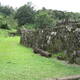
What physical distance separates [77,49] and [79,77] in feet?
11.8

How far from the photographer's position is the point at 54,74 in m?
7.49

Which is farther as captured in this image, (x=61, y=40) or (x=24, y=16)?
(x=24, y=16)

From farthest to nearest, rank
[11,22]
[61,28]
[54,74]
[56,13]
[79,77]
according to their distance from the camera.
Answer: [11,22], [56,13], [61,28], [54,74], [79,77]

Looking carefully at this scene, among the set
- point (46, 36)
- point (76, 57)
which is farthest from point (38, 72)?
point (46, 36)

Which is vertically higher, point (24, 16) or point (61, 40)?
point (24, 16)

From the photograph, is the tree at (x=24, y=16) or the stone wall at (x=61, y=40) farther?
the tree at (x=24, y=16)

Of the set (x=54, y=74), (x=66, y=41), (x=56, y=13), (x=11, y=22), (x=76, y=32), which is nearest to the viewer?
(x=54, y=74)

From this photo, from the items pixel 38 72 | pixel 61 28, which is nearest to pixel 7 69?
pixel 38 72

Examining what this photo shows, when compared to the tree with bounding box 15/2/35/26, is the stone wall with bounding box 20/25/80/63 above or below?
below

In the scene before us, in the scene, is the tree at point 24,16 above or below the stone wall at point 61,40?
above

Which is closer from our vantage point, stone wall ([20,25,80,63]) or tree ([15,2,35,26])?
stone wall ([20,25,80,63])

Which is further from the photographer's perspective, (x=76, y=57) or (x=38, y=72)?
(x=76, y=57)

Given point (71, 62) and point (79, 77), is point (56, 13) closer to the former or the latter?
point (71, 62)

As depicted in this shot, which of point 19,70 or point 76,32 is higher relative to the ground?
point 76,32
